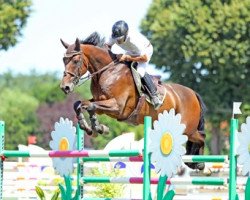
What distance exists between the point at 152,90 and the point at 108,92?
24.6 inches

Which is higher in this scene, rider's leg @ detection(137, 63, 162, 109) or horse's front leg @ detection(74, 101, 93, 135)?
rider's leg @ detection(137, 63, 162, 109)

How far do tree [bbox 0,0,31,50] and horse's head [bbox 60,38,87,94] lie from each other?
79.6 feet

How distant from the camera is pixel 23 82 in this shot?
119m

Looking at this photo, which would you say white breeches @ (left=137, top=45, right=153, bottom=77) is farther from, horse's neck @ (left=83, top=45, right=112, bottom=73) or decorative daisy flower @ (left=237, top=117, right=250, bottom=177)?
decorative daisy flower @ (left=237, top=117, right=250, bottom=177)

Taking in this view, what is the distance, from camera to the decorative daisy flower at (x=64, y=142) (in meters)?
10.5

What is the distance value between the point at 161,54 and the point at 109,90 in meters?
34.4

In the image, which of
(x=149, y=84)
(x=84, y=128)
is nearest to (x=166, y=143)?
(x=84, y=128)

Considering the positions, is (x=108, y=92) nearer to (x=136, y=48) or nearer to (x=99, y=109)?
(x=99, y=109)

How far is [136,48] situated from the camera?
444 inches

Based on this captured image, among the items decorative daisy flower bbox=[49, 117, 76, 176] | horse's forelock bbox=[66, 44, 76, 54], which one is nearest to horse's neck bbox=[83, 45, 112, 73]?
horse's forelock bbox=[66, 44, 76, 54]

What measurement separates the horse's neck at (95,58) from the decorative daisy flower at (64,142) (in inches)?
34.0

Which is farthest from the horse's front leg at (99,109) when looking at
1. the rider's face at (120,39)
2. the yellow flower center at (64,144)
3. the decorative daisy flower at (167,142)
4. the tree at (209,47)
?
the tree at (209,47)

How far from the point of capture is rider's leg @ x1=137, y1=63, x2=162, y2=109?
11359 mm

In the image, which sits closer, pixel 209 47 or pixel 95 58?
pixel 95 58
